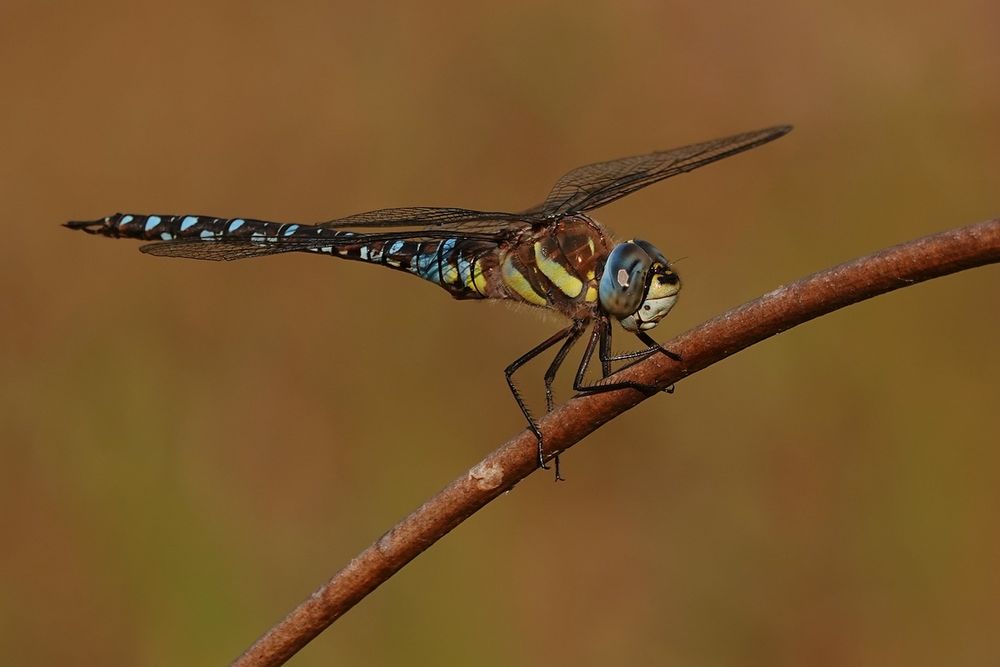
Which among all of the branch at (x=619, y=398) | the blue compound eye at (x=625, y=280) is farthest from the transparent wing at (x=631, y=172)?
the branch at (x=619, y=398)

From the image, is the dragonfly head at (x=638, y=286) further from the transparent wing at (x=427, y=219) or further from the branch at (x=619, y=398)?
the branch at (x=619, y=398)

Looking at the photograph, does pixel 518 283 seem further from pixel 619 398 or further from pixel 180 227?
pixel 619 398

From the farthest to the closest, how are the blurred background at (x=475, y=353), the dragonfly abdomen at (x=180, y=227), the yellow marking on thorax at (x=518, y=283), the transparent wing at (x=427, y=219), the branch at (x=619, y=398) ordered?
the blurred background at (x=475, y=353)
the dragonfly abdomen at (x=180, y=227)
the yellow marking on thorax at (x=518, y=283)
the transparent wing at (x=427, y=219)
the branch at (x=619, y=398)

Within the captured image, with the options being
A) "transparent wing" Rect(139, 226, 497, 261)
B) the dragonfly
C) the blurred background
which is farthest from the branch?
the blurred background

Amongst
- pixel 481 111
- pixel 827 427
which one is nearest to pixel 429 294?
pixel 481 111

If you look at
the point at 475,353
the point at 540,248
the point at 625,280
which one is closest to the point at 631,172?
the point at 540,248

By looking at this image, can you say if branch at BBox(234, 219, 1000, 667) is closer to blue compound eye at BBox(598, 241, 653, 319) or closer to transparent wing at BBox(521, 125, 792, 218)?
blue compound eye at BBox(598, 241, 653, 319)

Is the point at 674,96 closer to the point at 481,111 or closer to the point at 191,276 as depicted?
the point at 481,111
